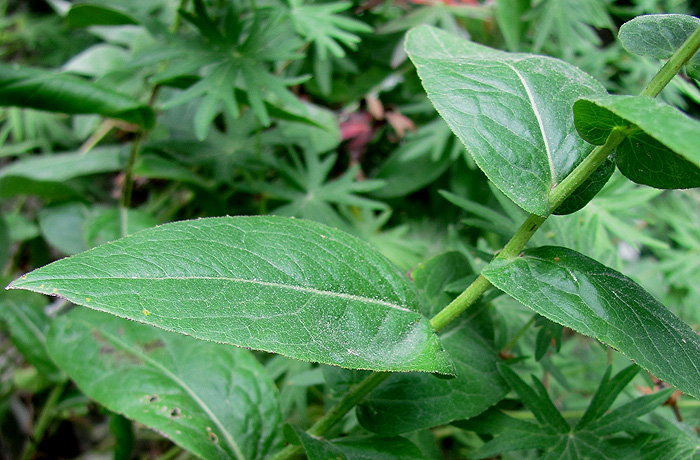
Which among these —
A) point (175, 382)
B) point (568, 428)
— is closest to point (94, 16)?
point (175, 382)

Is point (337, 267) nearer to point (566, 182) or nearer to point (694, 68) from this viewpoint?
point (566, 182)

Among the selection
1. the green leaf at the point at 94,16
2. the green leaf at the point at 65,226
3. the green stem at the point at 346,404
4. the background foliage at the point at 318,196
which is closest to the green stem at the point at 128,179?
the background foliage at the point at 318,196

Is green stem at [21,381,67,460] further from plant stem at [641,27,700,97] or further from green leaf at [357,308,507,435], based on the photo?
plant stem at [641,27,700,97]

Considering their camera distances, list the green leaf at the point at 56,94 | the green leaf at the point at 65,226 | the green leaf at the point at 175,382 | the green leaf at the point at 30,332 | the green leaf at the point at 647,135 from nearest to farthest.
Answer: the green leaf at the point at 647,135 < the green leaf at the point at 175,382 < the green leaf at the point at 56,94 < the green leaf at the point at 30,332 < the green leaf at the point at 65,226

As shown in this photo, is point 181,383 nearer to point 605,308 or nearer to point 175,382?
point 175,382

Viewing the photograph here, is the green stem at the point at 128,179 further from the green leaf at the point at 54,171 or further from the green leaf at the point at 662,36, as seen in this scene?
the green leaf at the point at 662,36

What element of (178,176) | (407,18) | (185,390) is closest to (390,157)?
(407,18)
